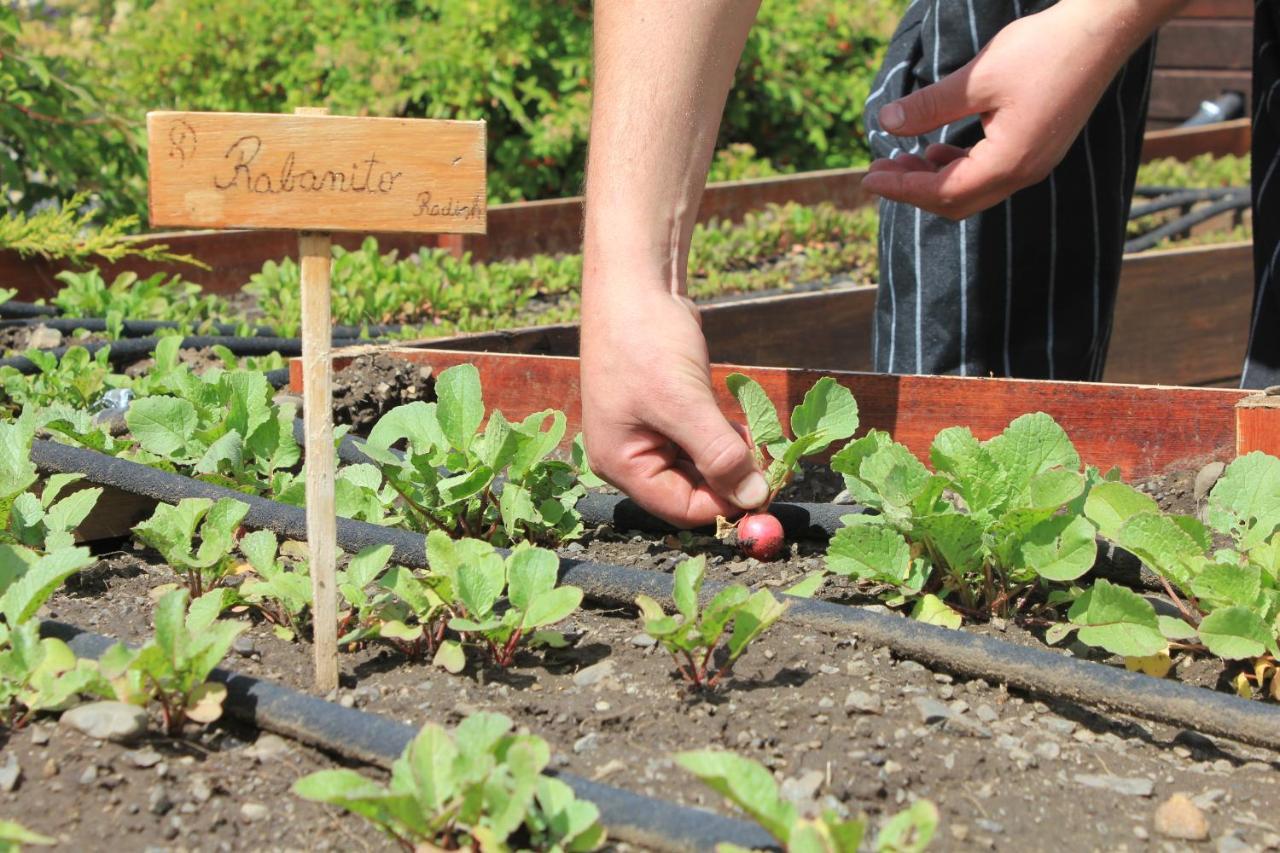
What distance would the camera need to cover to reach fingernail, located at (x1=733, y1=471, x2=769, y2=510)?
178cm

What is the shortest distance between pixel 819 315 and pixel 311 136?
2420 millimetres

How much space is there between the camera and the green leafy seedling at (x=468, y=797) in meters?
1.14

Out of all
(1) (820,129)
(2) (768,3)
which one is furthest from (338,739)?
(2) (768,3)

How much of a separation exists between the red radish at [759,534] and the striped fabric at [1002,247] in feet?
3.82

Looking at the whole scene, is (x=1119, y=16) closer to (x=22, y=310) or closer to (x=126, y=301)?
(x=126, y=301)

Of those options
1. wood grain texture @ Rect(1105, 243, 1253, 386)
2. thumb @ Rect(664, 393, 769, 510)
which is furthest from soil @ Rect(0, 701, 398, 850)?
wood grain texture @ Rect(1105, 243, 1253, 386)

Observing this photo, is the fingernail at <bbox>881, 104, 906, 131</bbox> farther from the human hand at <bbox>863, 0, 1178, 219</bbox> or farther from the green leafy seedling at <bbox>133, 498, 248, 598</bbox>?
the green leafy seedling at <bbox>133, 498, 248, 598</bbox>

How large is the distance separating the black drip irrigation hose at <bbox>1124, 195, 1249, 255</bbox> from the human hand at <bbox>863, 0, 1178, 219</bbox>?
121 inches

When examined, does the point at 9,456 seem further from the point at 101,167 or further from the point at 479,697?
the point at 101,167

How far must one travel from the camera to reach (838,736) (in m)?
1.40

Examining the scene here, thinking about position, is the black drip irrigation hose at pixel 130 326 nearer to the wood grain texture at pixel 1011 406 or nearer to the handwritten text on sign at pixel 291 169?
the wood grain texture at pixel 1011 406

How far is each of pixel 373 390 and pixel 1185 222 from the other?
3735 millimetres

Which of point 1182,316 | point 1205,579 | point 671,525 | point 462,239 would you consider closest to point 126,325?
point 462,239

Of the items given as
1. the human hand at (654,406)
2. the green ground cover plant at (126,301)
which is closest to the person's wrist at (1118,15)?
the human hand at (654,406)
